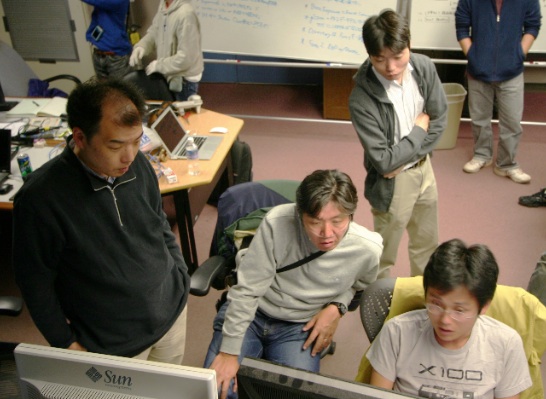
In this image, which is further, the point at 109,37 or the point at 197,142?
the point at 109,37

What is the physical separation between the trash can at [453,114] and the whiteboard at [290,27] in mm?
745

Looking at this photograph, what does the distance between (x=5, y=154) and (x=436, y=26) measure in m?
2.96

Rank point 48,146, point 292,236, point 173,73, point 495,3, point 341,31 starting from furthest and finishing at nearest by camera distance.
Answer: point 341,31 < point 173,73 < point 495,3 < point 48,146 < point 292,236

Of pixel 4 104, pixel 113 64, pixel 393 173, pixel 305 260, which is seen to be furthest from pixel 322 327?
pixel 113 64

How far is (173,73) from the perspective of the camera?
3.66 metres

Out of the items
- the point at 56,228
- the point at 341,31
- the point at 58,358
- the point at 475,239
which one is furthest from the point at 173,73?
the point at 58,358

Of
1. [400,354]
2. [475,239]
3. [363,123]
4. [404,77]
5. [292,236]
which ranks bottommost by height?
[475,239]

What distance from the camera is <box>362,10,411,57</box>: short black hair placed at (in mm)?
1942

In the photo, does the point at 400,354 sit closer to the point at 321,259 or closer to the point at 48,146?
the point at 321,259

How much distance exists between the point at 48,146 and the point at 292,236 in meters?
1.85

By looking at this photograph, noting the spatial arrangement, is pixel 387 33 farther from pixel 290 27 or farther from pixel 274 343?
pixel 290 27

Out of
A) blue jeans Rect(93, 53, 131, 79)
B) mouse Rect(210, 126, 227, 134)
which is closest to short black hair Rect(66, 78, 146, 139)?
mouse Rect(210, 126, 227, 134)

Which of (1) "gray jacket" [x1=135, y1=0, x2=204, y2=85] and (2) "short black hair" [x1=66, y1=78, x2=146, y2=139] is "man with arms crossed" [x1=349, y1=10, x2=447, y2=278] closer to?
(2) "short black hair" [x1=66, y1=78, x2=146, y2=139]

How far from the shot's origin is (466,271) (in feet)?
4.39
